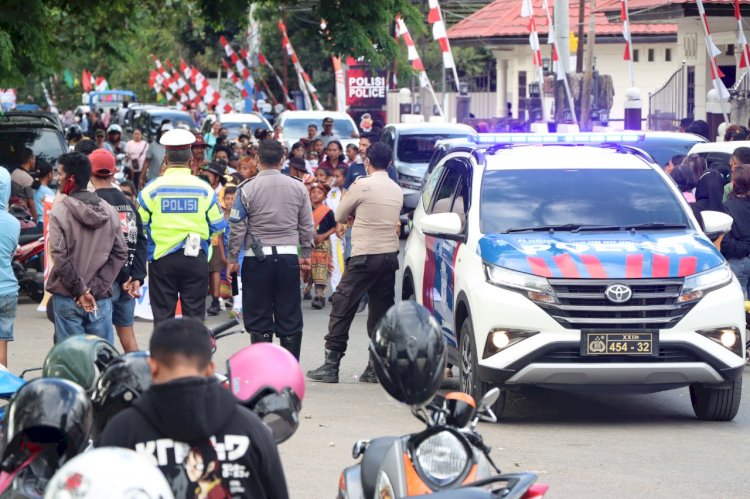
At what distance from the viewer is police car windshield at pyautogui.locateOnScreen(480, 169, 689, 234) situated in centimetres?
966

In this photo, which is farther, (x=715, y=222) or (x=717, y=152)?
(x=717, y=152)

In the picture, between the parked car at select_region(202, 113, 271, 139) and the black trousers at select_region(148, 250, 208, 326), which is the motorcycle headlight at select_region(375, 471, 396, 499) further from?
the parked car at select_region(202, 113, 271, 139)

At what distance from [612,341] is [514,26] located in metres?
32.5

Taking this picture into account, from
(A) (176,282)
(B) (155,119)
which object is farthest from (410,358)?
(B) (155,119)

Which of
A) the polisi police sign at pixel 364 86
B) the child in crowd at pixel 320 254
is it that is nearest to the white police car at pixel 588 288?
the child in crowd at pixel 320 254

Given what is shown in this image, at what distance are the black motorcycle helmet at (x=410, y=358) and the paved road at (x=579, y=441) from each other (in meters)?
2.85

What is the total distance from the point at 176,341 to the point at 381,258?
6.87 meters

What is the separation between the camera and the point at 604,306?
8.84m

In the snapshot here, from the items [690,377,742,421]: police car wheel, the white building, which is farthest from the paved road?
the white building

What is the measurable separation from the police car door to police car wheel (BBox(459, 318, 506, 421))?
0.30 m

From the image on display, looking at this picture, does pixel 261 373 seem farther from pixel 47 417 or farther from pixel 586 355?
pixel 586 355

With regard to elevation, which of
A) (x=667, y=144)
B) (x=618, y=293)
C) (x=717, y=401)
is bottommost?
(x=717, y=401)

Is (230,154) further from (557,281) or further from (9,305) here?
(557,281)

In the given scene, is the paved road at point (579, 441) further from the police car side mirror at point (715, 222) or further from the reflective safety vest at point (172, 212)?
the reflective safety vest at point (172, 212)
